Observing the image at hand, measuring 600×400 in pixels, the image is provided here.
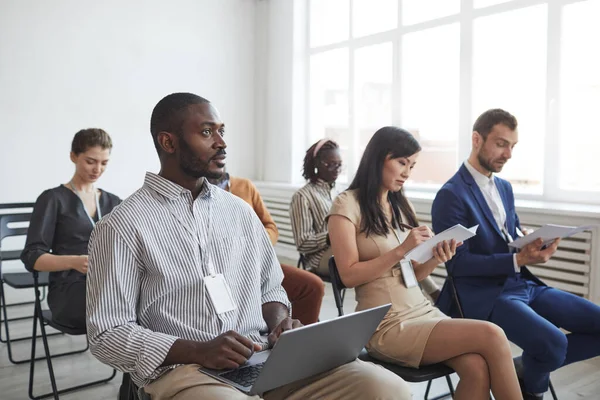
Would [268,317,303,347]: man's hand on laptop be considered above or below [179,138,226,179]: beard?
below

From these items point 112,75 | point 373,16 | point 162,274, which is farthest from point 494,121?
point 112,75

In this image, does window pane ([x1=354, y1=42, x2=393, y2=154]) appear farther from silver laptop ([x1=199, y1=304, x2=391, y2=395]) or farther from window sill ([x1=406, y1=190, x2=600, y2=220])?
silver laptop ([x1=199, y1=304, x2=391, y2=395])

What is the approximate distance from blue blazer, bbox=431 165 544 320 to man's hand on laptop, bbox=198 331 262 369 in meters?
1.25

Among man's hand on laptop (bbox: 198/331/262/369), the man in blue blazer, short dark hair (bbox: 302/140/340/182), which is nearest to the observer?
man's hand on laptop (bbox: 198/331/262/369)

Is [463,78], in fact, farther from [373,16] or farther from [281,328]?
[281,328]

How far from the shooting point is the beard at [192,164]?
167 centimetres

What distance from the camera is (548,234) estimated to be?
2361mm

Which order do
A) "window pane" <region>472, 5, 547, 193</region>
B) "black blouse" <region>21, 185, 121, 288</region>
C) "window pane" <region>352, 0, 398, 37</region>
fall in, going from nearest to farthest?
"black blouse" <region>21, 185, 121, 288</region> < "window pane" <region>472, 5, 547, 193</region> < "window pane" <region>352, 0, 398, 37</region>

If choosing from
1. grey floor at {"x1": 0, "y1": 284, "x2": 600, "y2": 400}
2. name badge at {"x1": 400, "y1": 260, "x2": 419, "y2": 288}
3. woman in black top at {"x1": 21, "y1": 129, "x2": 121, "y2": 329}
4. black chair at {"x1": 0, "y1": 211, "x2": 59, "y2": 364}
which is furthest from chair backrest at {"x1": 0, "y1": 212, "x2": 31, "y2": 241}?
name badge at {"x1": 400, "y1": 260, "x2": 419, "y2": 288}

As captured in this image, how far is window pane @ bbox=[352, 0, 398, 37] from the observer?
18.9 ft

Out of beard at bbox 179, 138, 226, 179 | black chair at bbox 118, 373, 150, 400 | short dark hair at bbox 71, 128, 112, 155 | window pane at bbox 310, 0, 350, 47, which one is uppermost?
window pane at bbox 310, 0, 350, 47

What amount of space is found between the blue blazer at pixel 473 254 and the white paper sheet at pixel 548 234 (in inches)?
2.9

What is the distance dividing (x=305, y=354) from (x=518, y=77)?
12.9 feet

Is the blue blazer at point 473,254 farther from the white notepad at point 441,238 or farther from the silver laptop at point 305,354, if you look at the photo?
the silver laptop at point 305,354
